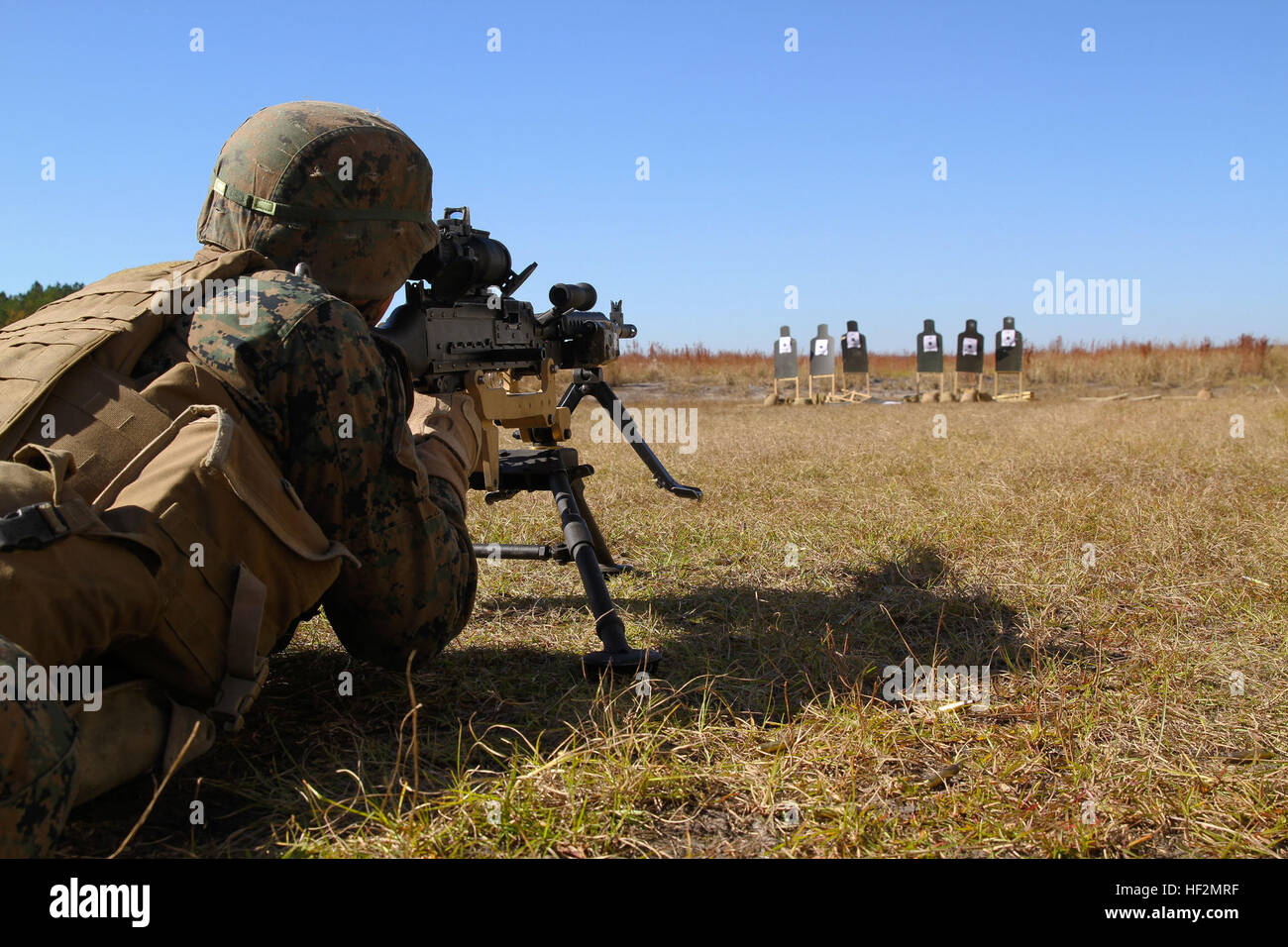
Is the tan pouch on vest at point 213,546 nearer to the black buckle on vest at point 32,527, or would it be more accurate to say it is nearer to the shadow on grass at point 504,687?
the black buckle on vest at point 32,527

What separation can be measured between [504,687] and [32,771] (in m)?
1.39

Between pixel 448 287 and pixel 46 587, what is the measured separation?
1.84 metres

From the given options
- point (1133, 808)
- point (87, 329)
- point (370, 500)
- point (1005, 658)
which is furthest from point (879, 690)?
point (87, 329)

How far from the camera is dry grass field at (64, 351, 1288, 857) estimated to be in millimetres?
1729

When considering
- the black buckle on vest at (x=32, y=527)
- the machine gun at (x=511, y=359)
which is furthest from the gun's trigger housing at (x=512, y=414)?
the black buckle on vest at (x=32, y=527)

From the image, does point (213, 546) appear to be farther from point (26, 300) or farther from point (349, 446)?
point (26, 300)

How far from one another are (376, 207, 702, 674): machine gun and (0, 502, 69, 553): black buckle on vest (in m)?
1.15

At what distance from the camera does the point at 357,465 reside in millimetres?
1985

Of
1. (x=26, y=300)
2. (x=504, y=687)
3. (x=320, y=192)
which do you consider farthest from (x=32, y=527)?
(x=26, y=300)

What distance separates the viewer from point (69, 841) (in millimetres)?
1668

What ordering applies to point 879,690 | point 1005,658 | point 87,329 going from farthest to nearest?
point 1005,658, point 879,690, point 87,329

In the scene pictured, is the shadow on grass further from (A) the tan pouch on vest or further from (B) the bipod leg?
(A) the tan pouch on vest

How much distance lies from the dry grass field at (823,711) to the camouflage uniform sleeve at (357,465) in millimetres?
289
